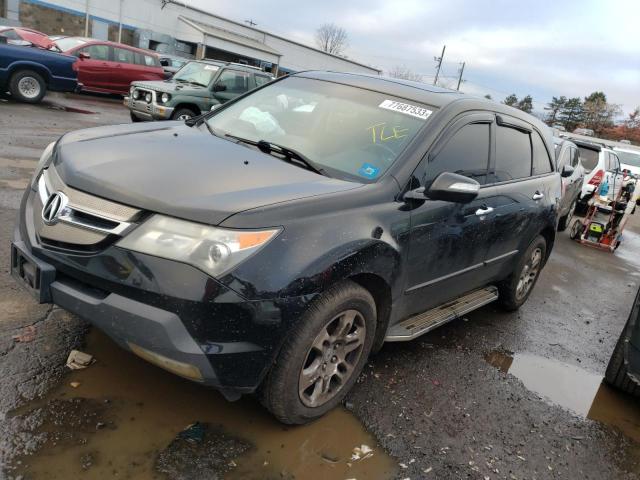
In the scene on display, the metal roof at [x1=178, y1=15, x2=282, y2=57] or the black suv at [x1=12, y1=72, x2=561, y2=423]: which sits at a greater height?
the metal roof at [x1=178, y1=15, x2=282, y2=57]

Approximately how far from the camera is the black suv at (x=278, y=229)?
221 cm

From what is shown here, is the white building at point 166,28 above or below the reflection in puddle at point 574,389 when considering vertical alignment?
above

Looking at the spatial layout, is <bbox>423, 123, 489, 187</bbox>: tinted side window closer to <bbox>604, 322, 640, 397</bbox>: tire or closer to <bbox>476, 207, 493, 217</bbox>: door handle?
<bbox>476, 207, 493, 217</bbox>: door handle

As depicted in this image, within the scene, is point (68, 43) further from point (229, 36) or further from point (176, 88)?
point (229, 36)

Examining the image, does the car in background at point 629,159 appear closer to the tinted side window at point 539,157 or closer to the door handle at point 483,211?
the tinted side window at point 539,157

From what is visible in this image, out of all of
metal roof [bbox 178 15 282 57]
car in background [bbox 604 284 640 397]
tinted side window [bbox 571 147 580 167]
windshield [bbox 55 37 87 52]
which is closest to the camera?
car in background [bbox 604 284 640 397]

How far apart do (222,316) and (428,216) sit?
1473mm

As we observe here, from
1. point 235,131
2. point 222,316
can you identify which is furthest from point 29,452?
point 235,131

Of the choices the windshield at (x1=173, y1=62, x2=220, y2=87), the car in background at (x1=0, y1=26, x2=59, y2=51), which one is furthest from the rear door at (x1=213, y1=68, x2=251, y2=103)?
the car in background at (x1=0, y1=26, x2=59, y2=51)

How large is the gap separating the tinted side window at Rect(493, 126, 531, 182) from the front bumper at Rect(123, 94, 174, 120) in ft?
28.0

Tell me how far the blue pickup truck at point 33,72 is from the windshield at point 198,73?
2.64 m

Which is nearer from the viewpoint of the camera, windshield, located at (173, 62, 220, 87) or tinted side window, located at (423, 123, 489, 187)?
tinted side window, located at (423, 123, 489, 187)

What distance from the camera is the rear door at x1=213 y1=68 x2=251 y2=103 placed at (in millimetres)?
12148

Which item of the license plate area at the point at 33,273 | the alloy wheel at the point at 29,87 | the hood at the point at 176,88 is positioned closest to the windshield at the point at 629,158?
the hood at the point at 176,88
